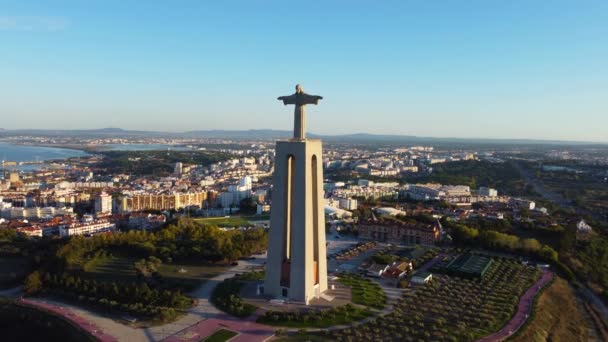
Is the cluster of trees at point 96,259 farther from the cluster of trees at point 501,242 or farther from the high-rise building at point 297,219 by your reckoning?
the cluster of trees at point 501,242

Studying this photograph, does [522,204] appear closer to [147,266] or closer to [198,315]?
[147,266]

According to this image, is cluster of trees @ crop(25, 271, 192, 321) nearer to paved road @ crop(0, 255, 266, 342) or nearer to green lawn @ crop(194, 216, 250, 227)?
paved road @ crop(0, 255, 266, 342)

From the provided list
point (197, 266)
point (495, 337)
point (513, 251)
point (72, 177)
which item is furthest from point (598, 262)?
point (72, 177)

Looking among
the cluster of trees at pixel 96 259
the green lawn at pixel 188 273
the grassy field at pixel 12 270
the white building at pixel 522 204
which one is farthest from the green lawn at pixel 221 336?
the white building at pixel 522 204

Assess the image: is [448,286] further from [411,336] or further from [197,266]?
[197,266]

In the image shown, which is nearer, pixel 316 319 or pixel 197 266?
pixel 316 319

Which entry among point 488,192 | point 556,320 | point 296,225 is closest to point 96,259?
point 296,225
